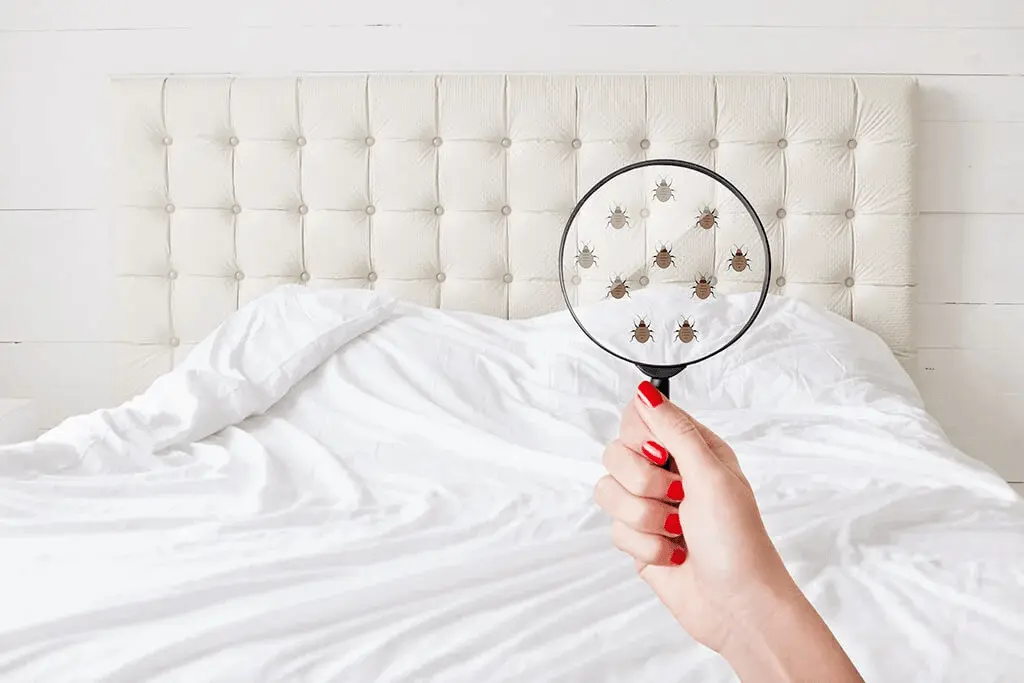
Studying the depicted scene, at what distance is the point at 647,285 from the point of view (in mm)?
818

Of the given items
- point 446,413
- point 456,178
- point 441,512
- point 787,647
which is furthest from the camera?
point 456,178

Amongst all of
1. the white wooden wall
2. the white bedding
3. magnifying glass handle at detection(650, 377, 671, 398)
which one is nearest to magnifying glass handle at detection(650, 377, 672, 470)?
magnifying glass handle at detection(650, 377, 671, 398)

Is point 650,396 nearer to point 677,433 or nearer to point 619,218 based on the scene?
point 677,433

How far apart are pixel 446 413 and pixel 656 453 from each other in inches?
36.2

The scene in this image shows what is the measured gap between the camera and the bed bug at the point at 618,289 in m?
0.82

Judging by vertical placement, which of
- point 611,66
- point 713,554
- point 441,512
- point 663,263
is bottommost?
point 441,512

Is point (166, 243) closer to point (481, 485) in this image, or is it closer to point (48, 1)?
point (48, 1)

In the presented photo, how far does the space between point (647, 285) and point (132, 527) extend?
0.74 meters

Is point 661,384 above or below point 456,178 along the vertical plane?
below

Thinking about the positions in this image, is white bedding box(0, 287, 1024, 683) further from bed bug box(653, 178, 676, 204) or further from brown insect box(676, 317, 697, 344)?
bed bug box(653, 178, 676, 204)

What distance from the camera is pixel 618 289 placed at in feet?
2.69

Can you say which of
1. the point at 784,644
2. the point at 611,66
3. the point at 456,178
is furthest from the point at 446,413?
the point at 784,644

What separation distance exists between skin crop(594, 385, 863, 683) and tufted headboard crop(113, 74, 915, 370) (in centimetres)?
133

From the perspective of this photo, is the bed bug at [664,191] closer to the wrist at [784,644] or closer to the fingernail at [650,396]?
the fingernail at [650,396]
